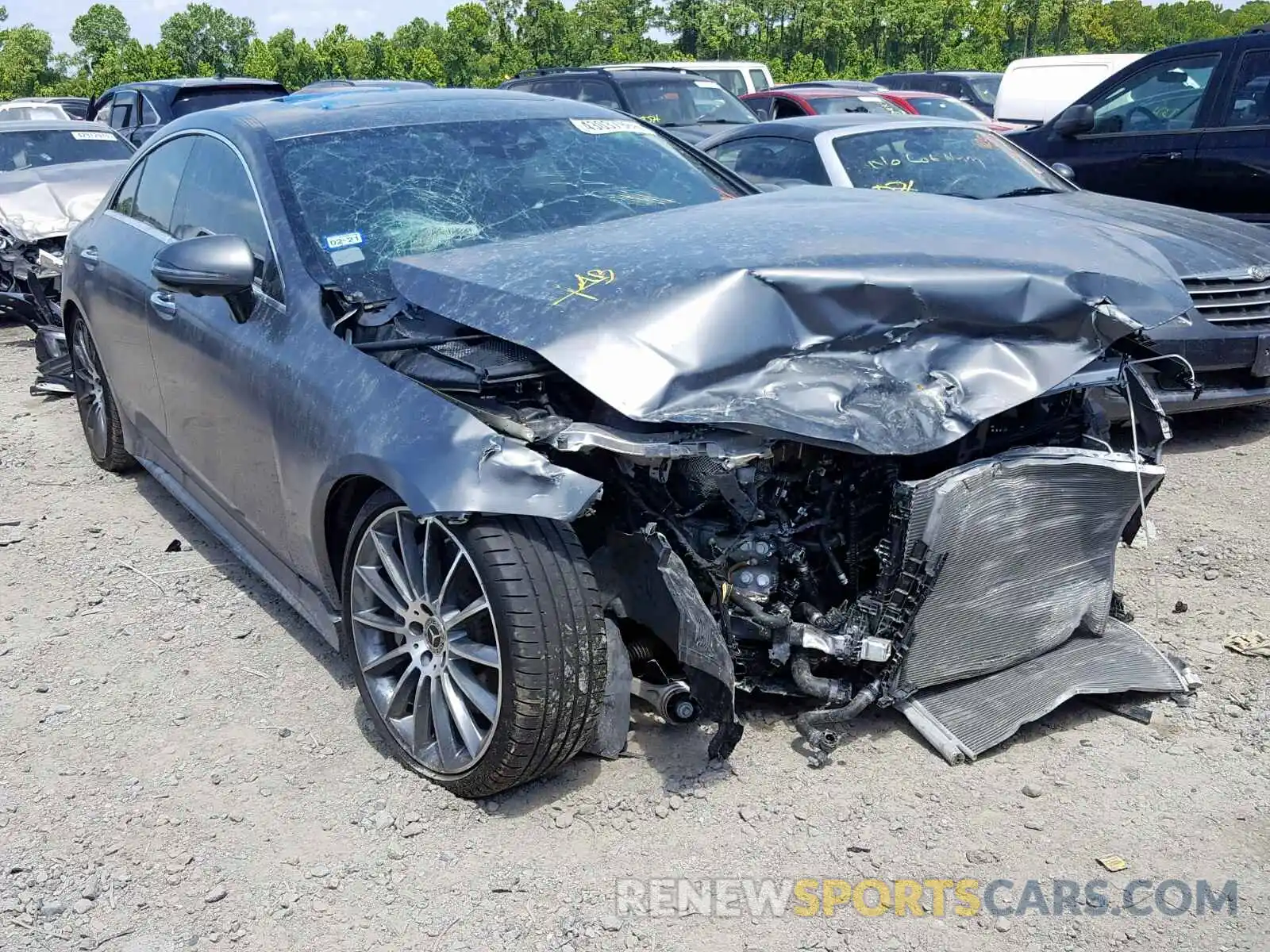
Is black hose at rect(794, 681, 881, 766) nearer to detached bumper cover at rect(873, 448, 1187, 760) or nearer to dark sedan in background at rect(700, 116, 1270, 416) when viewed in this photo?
detached bumper cover at rect(873, 448, 1187, 760)

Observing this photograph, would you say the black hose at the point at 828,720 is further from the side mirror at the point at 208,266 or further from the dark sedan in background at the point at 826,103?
the dark sedan in background at the point at 826,103

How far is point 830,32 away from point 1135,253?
141 ft

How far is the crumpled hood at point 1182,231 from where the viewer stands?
18.9 ft

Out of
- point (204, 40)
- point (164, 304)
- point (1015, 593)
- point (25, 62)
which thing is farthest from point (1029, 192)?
point (25, 62)

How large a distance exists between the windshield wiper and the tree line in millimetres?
30918

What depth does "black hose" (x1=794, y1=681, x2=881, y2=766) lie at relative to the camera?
10.2 feet

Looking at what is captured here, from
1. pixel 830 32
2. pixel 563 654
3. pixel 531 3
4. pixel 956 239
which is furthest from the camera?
pixel 830 32

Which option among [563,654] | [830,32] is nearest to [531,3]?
[830,32]

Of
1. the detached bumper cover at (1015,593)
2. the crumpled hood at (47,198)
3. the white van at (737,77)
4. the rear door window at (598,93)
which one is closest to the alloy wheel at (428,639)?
the detached bumper cover at (1015,593)

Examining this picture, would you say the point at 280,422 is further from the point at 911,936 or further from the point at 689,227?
the point at 911,936

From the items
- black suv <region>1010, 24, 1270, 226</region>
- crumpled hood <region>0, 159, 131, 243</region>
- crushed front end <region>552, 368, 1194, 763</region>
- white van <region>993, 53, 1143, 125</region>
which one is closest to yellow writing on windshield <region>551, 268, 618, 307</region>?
crushed front end <region>552, 368, 1194, 763</region>

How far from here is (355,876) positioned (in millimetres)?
2854

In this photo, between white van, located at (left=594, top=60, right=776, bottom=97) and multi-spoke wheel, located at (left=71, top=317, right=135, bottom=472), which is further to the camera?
white van, located at (left=594, top=60, right=776, bottom=97)

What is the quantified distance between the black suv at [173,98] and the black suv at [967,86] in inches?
436
